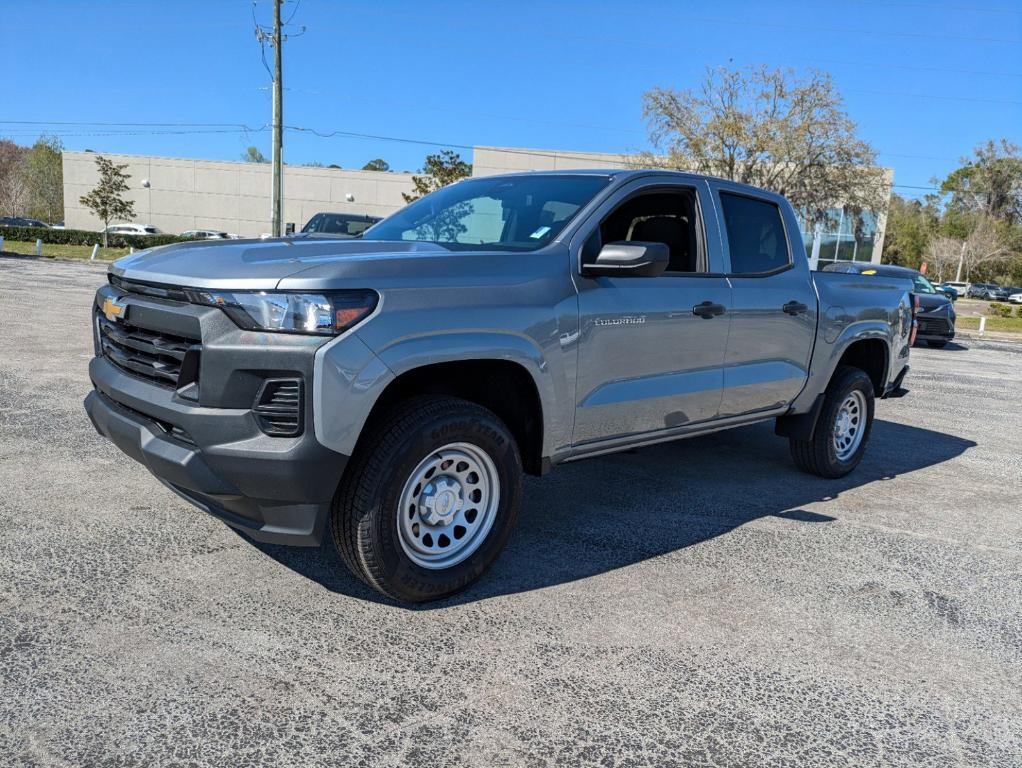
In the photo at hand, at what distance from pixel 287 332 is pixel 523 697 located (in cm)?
156

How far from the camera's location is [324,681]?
2887mm

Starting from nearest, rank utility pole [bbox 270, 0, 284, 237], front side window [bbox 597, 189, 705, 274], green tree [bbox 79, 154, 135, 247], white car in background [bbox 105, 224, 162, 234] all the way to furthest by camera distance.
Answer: front side window [bbox 597, 189, 705, 274]
utility pole [bbox 270, 0, 284, 237]
green tree [bbox 79, 154, 135, 247]
white car in background [bbox 105, 224, 162, 234]

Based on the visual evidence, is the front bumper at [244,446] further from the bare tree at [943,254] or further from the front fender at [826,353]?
the bare tree at [943,254]

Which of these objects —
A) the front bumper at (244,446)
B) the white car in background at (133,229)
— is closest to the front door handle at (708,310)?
the front bumper at (244,446)

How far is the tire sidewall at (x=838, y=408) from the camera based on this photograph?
576 cm

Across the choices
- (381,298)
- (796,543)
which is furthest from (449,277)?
(796,543)

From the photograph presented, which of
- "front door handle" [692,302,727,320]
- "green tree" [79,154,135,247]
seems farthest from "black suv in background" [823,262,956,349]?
"green tree" [79,154,135,247]

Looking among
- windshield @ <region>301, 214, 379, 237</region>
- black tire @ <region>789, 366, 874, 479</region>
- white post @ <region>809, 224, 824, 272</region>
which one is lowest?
black tire @ <region>789, 366, 874, 479</region>

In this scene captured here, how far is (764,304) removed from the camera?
16.3ft

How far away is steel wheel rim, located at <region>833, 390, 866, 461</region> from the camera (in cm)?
599

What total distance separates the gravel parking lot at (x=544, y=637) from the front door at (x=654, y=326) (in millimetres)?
730

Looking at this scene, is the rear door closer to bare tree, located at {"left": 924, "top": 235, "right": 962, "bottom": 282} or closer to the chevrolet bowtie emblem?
the chevrolet bowtie emblem

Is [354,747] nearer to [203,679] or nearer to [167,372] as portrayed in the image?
[203,679]

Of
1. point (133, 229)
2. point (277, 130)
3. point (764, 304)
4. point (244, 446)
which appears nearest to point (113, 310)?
point (244, 446)
